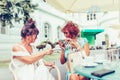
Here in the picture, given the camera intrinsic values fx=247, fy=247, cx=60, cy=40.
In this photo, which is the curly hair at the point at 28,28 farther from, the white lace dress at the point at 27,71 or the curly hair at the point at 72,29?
the curly hair at the point at 72,29

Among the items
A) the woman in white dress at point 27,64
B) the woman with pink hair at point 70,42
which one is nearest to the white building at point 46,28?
the woman with pink hair at point 70,42

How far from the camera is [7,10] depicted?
8922 millimetres

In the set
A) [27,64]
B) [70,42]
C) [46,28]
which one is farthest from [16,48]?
[46,28]

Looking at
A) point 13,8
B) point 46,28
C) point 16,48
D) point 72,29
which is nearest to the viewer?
point 16,48

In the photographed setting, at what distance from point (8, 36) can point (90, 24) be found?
16.3 metres

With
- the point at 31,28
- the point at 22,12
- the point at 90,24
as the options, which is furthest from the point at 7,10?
the point at 90,24

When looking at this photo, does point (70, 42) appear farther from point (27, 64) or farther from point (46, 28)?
point (46, 28)

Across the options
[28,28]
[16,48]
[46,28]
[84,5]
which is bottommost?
[16,48]

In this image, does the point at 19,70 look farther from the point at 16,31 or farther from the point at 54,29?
the point at 54,29

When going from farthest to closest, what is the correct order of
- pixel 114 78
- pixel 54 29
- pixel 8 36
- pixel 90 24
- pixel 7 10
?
1. pixel 90 24
2. pixel 54 29
3. pixel 8 36
4. pixel 7 10
5. pixel 114 78

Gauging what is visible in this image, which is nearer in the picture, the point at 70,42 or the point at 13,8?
the point at 70,42

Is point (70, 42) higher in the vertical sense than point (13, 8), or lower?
lower

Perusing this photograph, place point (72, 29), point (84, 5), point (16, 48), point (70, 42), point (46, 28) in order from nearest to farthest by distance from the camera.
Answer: point (16, 48), point (70, 42), point (72, 29), point (84, 5), point (46, 28)

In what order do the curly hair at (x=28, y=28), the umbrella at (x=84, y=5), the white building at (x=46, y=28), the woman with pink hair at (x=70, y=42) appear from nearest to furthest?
1. the curly hair at (x=28, y=28)
2. the woman with pink hair at (x=70, y=42)
3. the umbrella at (x=84, y=5)
4. the white building at (x=46, y=28)
